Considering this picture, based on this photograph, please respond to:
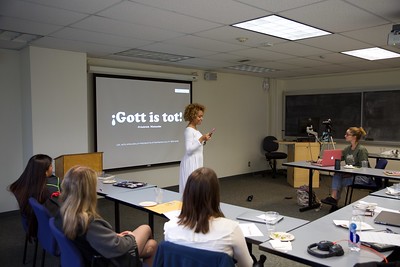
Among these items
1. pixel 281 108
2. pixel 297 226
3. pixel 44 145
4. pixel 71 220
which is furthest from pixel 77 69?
pixel 281 108

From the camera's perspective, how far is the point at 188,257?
149cm

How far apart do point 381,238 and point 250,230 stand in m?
0.76

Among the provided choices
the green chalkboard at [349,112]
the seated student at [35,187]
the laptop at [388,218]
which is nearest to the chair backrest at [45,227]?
the seated student at [35,187]

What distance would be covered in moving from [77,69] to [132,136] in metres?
1.47

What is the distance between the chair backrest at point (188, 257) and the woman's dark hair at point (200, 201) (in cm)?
13

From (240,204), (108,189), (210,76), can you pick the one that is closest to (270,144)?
(210,76)

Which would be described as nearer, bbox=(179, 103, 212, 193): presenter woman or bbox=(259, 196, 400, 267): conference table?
bbox=(259, 196, 400, 267): conference table

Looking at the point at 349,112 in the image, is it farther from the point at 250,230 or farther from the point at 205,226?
the point at 205,226

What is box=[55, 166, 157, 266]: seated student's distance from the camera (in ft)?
6.12

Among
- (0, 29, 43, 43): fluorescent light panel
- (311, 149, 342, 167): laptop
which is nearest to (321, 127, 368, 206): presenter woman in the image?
(311, 149, 342, 167): laptop

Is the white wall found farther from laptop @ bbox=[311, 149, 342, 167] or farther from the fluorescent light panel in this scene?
laptop @ bbox=[311, 149, 342, 167]

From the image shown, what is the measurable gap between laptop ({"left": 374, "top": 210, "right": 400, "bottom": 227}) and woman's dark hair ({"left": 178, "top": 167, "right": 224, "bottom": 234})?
129cm

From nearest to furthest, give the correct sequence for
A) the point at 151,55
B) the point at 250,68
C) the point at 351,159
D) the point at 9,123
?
1. the point at 9,123
2. the point at 351,159
3. the point at 151,55
4. the point at 250,68

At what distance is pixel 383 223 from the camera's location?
222 centimetres
